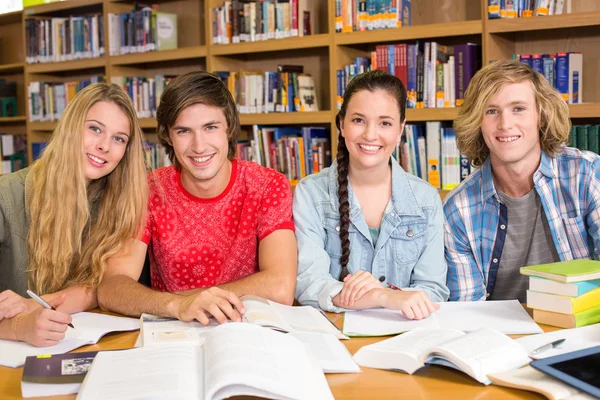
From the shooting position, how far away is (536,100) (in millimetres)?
2195

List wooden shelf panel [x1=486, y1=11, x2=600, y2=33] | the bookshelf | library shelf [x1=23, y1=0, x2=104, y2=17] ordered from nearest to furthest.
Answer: wooden shelf panel [x1=486, y1=11, x2=600, y2=33]
the bookshelf
library shelf [x1=23, y1=0, x2=104, y2=17]

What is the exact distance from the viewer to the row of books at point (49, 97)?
4.94 metres

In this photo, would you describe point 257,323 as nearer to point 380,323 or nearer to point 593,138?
point 380,323

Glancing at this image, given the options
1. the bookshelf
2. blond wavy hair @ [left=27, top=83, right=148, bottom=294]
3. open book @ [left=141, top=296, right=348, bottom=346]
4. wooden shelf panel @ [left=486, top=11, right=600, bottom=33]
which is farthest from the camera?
the bookshelf

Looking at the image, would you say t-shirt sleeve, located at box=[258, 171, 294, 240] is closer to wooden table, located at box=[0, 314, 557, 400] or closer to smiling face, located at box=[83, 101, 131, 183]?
smiling face, located at box=[83, 101, 131, 183]

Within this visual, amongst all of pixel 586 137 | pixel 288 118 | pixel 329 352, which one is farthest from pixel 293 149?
pixel 329 352

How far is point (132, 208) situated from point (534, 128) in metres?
1.28

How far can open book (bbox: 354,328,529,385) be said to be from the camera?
1.28 m

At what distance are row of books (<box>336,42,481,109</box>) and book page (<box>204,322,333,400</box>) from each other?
2.36 m

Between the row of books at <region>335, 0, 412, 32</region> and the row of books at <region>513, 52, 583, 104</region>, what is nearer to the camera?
the row of books at <region>513, 52, 583, 104</region>

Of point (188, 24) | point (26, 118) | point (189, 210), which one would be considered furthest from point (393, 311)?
point (26, 118)

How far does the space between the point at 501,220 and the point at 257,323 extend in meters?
1.04

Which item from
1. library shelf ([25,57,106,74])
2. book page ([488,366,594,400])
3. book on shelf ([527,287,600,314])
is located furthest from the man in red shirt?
library shelf ([25,57,106,74])

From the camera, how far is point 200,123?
2039 millimetres
